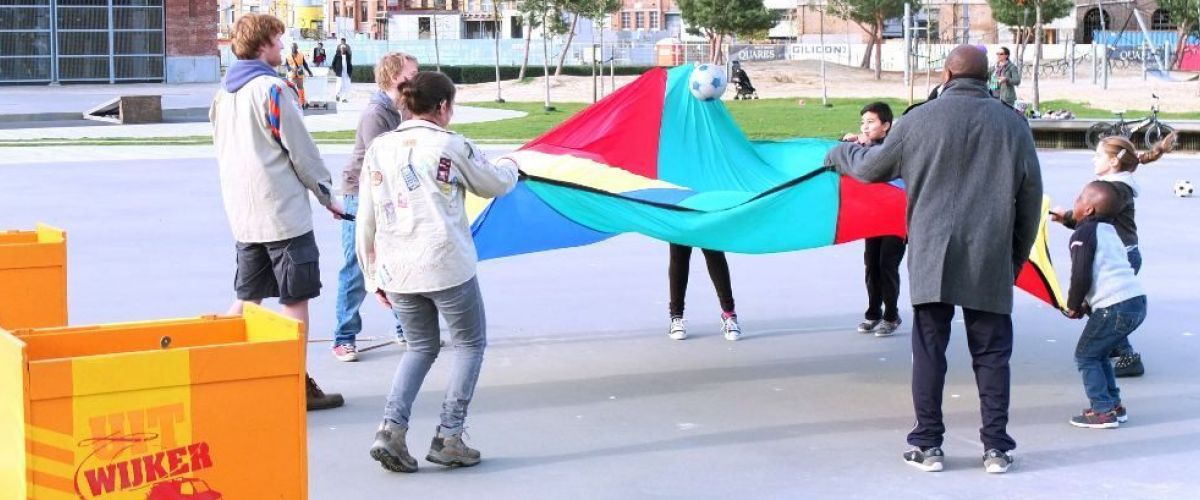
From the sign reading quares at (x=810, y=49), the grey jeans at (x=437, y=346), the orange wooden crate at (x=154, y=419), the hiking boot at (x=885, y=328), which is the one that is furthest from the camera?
the sign reading quares at (x=810, y=49)

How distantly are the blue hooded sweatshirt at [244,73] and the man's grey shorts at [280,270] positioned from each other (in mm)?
676

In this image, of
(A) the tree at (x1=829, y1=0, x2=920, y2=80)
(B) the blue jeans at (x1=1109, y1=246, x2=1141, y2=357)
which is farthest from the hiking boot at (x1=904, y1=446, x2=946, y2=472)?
(A) the tree at (x1=829, y1=0, x2=920, y2=80)

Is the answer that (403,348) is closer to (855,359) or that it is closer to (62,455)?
(855,359)

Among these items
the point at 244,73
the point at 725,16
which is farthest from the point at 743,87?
the point at 244,73

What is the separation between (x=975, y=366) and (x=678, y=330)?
294 cm

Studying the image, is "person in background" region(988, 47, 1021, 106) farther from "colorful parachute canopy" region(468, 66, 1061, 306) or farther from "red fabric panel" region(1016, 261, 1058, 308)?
"red fabric panel" region(1016, 261, 1058, 308)

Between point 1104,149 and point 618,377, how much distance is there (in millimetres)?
2542

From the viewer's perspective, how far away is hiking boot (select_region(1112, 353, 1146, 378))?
7590mm

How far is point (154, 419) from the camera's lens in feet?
13.4

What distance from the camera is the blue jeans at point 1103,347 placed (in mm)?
6574

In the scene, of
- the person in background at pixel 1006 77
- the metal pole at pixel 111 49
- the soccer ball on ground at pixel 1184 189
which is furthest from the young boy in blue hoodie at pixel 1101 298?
the metal pole at pixel 111 49

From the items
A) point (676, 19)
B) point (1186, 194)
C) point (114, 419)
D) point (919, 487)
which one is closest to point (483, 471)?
point (919, 487)

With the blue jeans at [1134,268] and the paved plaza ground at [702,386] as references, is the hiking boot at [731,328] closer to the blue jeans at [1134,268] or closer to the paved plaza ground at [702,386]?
the paved plaza ground at [702,386]

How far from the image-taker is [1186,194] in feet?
54.0
